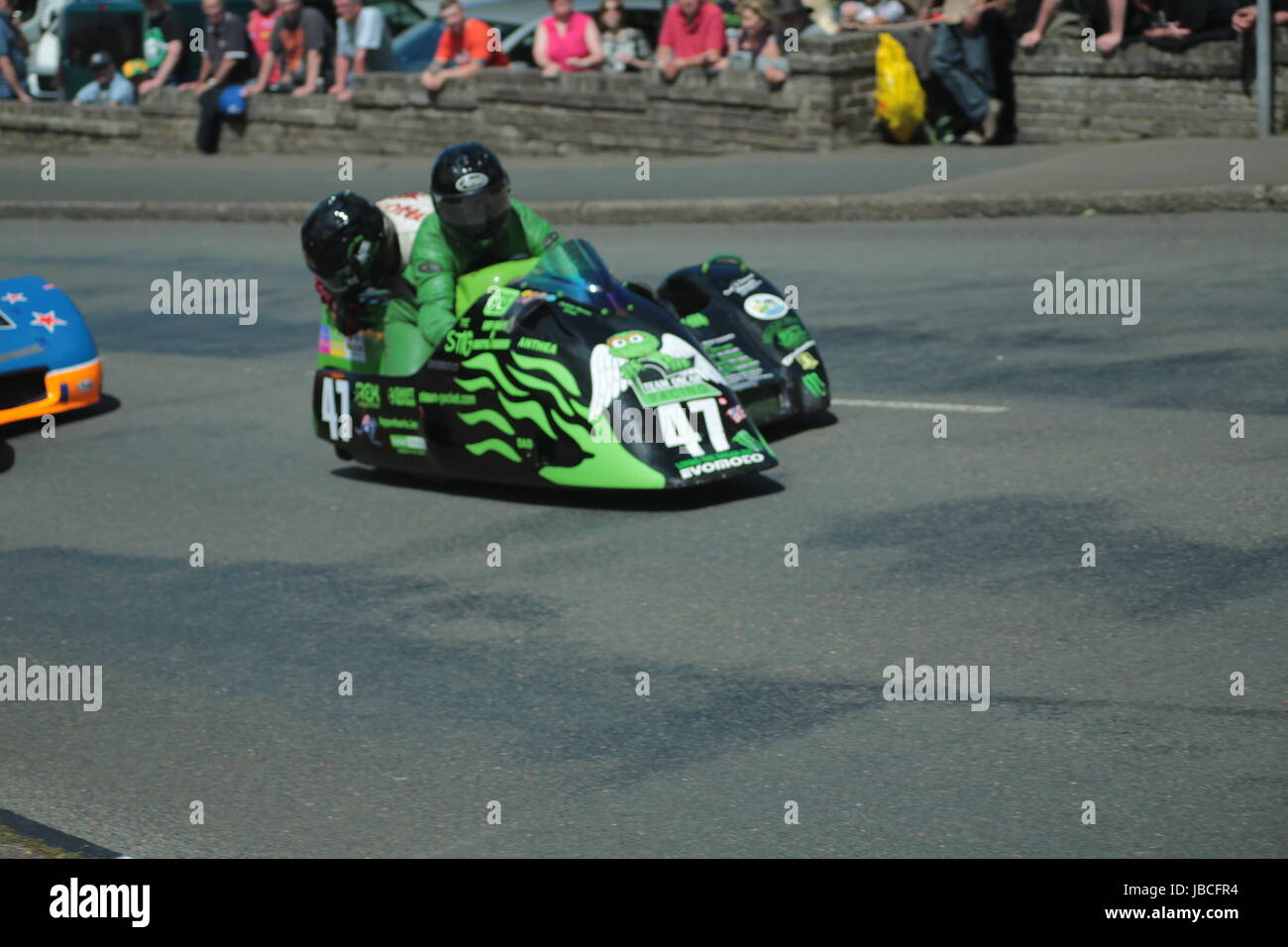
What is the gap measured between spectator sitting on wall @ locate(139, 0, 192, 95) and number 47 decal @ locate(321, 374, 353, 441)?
15.7 metres

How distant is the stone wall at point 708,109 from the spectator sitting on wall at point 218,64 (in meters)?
0.26

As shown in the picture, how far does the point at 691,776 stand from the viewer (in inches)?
204

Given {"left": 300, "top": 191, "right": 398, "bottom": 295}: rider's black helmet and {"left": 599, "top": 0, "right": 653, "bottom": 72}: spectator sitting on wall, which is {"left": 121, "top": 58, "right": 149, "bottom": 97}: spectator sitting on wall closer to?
{"left": 599, "top": 0, "right": 653, "bottom": 72}: spectator sitting on wall

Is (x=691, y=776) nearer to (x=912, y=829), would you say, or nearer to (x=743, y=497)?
(x=912, y=829)

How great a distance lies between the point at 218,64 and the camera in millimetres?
22391

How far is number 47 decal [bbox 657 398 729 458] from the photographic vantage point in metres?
7.68

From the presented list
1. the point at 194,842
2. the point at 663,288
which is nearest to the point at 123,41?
the point at 663,288

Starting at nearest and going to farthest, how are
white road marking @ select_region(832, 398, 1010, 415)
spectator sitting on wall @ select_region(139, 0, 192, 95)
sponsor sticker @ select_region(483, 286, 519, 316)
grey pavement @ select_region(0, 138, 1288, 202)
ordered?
sponsor sticker @ select_region(483, 286, 519, 316), white road marking @ select_region(832, 398, 1010, 415), grey pavement @ select_region(0, 138, 1288, 202), spectator sitting on wall @ select_region(139, 0, 192, 95)

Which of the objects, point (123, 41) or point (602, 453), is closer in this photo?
point (602, 453)

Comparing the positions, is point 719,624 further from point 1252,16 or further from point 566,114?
point 566,114

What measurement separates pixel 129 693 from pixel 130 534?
6.86 feet

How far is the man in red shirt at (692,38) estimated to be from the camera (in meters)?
18.6
